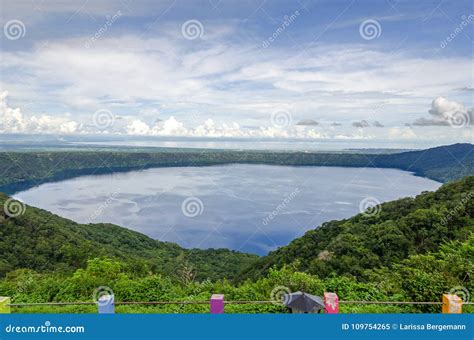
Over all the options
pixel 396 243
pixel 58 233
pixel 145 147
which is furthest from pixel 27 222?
pixel 145 147

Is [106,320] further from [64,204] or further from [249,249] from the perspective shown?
[64,204]

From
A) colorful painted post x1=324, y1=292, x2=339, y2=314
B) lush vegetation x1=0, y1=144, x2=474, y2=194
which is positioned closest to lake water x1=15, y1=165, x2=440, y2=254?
lush vegetation x1=0, y1=144, x2=474, y2=194

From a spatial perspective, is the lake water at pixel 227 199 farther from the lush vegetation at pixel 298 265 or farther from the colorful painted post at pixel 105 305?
the colorful painted post at pixel 105 305

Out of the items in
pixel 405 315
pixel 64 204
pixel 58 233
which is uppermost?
pixel 64 204

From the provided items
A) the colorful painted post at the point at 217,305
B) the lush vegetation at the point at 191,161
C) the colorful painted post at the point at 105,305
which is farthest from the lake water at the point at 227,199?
the colorful painted post at the point at 217,305

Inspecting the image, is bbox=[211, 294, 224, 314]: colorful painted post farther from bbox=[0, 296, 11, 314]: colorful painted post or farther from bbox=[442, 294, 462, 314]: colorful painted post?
bbox=[442, 294, 462, 314]: colorful painted post

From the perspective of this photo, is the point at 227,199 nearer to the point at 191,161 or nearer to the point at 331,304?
the point at 191,161
